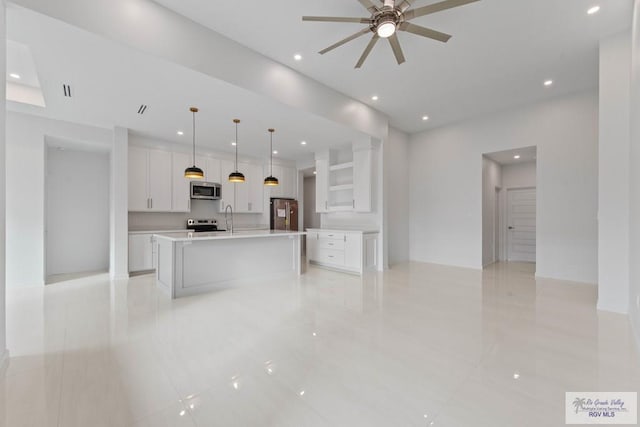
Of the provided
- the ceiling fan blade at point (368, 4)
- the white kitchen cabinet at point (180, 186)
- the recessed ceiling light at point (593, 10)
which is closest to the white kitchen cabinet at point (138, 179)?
the white kitchen cabinet at point (180, 186)

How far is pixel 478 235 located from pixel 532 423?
5058 millimetres

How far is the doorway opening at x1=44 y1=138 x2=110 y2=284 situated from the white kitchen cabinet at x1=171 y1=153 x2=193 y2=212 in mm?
1408

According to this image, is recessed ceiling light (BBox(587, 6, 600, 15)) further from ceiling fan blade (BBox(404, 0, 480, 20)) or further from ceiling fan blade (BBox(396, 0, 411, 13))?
ceiling fan blade (BBox(396, 0, 411, 13))

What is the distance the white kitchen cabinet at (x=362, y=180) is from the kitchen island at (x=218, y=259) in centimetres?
171

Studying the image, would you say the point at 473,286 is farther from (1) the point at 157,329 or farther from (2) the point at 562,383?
(1) the point at 157,329

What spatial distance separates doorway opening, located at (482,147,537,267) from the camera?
6406 mm

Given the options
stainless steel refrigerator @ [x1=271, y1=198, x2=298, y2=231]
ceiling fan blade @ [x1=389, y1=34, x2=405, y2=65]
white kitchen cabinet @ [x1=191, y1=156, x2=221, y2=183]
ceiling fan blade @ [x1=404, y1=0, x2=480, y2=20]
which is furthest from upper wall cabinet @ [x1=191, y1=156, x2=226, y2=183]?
ceiling fan blade @ [x1=404, y1=0, x2=480, y2=20]

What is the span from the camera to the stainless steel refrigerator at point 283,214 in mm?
7797

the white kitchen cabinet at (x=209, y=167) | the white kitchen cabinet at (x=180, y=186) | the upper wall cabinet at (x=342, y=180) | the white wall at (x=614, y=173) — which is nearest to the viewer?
the white wall at (x=614, y=173)

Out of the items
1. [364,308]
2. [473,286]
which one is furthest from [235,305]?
[473,286]

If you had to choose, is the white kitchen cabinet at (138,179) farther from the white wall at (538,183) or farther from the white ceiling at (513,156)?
the white ceiling at (513,156)

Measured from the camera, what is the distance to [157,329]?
8.88 feet

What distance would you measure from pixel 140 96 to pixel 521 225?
8.67m

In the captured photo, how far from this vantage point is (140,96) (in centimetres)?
379
